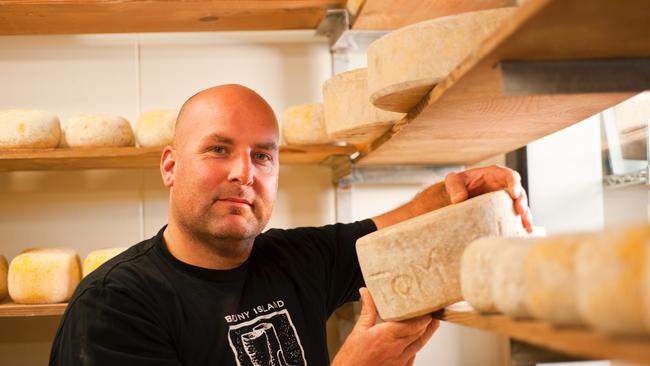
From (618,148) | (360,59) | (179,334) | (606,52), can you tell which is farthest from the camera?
(360,59)

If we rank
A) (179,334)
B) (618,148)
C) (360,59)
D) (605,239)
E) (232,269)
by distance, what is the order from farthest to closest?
(360,59) → (618,148) → (232,269) → (179,334) → (605,239)

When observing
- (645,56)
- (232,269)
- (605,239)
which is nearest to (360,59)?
(232,269)

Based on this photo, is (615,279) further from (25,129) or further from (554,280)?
(25,129)

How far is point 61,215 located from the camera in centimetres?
298

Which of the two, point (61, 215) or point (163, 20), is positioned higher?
point (163, 20)

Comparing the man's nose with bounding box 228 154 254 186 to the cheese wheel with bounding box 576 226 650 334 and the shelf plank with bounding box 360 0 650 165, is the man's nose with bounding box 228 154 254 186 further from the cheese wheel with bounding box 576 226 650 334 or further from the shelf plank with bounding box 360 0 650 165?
the cheese wheel with bounding box 576 226 650 334

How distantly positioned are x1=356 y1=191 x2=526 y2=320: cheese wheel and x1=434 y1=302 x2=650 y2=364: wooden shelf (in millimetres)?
302

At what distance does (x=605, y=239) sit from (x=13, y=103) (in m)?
2.71

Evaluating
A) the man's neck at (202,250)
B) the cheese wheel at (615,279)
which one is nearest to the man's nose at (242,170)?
the man's neck at (202,250)

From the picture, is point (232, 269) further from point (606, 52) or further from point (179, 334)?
point (606, 52)

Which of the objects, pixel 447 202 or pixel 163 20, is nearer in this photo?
pixel 447 202

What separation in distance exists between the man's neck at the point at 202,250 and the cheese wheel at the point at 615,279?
55.0 inches

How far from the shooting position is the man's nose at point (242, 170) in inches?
81.3

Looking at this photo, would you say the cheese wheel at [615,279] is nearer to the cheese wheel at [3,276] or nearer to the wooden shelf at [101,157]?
the wooden shelf at [101,157]
